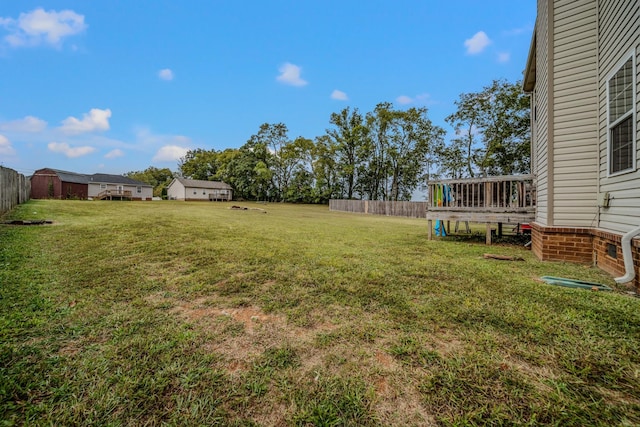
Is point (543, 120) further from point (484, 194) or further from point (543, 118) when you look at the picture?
point (484, 194)

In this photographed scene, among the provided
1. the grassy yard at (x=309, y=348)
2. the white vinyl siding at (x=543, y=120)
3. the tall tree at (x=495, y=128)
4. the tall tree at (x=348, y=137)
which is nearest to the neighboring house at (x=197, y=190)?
the tall tree at (x=348, y=137)

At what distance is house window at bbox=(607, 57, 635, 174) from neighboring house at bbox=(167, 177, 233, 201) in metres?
46.1

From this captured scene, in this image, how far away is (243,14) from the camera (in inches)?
658

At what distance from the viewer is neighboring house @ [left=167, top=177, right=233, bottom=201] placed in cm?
4228

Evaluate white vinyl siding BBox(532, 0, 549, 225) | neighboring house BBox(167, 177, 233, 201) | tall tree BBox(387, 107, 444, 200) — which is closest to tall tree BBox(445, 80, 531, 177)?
tall tree BBox(387, 107, 444, 200)

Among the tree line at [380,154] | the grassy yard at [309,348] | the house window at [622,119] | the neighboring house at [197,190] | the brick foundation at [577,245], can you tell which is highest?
the tree line at [380,154]

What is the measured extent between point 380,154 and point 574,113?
28536 mm

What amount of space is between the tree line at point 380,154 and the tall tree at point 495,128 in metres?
0.07

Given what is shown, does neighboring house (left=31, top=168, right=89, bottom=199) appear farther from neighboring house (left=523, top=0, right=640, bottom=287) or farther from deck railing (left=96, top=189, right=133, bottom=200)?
neighboring house (left=523, top=0, right=640, bottom=287)

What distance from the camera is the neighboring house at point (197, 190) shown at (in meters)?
42.3

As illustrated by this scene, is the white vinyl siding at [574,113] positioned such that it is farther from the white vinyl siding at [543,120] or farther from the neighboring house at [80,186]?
the neighboring house at [80,186]

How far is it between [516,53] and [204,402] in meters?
26.6

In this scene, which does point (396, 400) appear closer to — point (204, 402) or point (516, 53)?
point (204, 402)

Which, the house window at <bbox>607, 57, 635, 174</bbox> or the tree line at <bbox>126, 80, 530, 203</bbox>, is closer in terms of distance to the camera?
the house window at <bbox>607, 57, 635, 174</bbox>
